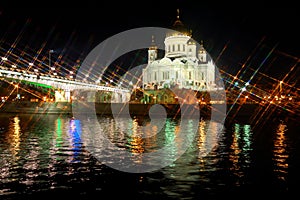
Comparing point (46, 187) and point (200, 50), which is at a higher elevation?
point (200, 50)

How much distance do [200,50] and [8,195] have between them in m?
105

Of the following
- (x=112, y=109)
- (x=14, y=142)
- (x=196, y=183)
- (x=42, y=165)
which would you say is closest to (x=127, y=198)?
(x=196, y=183)

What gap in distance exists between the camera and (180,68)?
99750 millimetres

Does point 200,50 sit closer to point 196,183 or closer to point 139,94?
point 139,94

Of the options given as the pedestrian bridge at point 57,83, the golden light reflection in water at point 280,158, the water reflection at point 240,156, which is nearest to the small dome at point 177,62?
the pedestrian bridge at point 57,83

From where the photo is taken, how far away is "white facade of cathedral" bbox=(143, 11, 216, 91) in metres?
100

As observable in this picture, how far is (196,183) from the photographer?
36.7 ft

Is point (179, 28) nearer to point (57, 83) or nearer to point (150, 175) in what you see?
point (57, 83)

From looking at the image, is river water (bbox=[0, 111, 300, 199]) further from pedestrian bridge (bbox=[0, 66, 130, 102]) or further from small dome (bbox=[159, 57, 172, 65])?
small dome (bbox=[159, 57, 172, 65])

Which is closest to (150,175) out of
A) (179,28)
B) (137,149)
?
(137,149)

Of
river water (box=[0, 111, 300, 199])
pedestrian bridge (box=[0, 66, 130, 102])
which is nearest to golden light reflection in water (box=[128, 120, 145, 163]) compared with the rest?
river water (box=[0, 111, 300, 199])

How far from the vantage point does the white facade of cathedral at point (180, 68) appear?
10031 cm

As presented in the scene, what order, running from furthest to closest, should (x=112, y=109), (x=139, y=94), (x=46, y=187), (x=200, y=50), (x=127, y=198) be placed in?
(x=200, y=50) < (x=139, y=94) < (x=112, y=109) < (x=46, y=187) < (x=127, y=198)

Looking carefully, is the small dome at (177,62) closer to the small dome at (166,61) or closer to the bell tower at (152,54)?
the small dome at (166,61)
